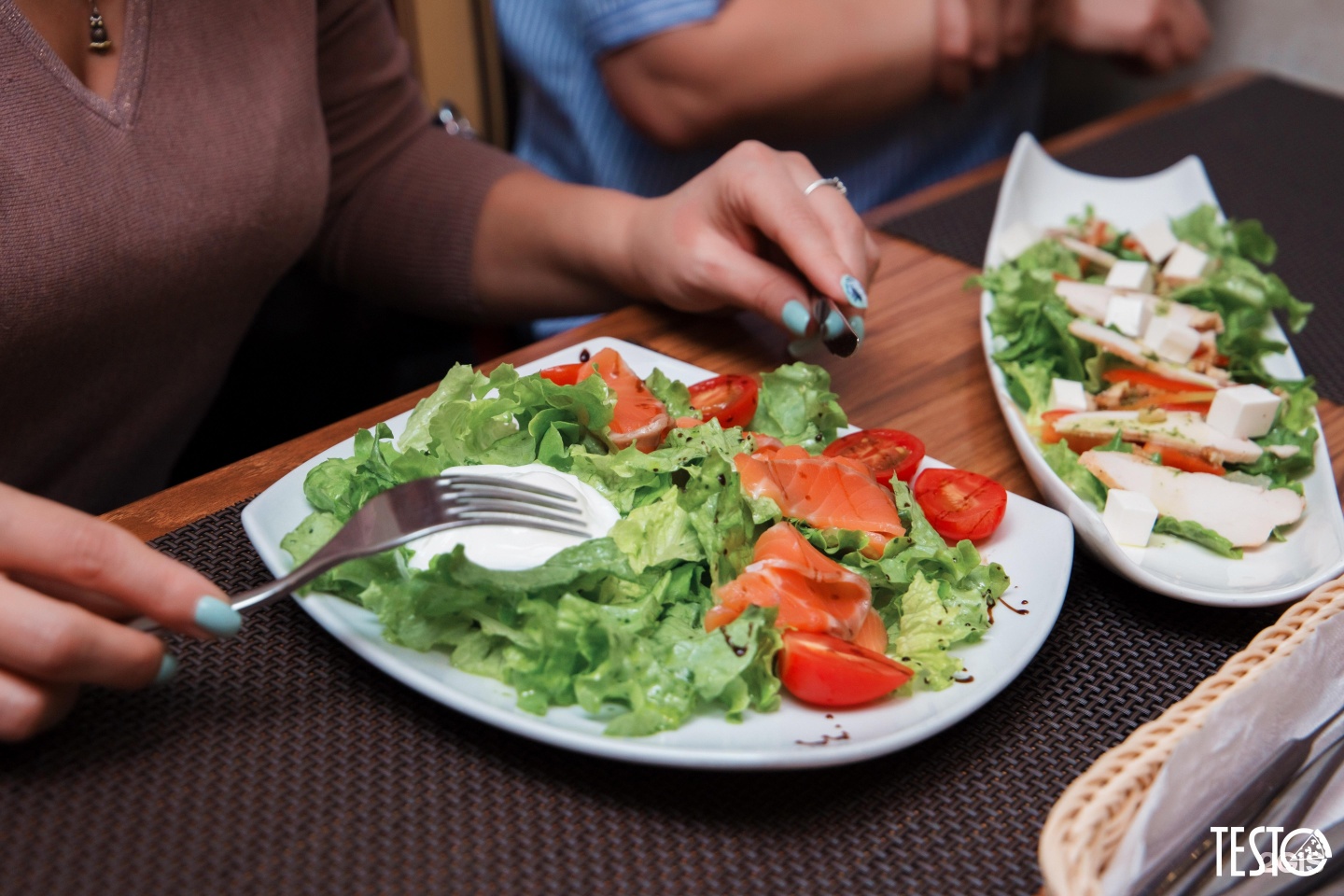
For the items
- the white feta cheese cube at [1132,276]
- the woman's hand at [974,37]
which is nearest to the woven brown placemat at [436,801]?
the white feta cheese cube at [1132,276]

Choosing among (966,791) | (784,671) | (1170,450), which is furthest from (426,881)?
(1170,450)

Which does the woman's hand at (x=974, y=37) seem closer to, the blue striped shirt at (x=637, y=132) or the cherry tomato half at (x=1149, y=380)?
the blue striped shirt at (x=637, y=132)

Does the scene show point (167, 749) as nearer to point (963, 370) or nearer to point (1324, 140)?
point (963, 370)

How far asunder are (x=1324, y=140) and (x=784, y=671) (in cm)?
196

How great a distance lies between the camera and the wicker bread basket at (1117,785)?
2.14 ft

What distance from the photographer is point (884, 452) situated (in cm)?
108

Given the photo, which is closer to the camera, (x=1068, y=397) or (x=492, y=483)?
(x=492, y=483)

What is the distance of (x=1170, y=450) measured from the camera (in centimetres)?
116

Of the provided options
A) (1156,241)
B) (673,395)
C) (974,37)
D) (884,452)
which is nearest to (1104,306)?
(1156,241)

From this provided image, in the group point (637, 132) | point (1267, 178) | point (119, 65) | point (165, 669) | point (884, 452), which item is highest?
point (119, 65)

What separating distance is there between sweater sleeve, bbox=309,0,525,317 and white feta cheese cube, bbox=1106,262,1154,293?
3.00 ft

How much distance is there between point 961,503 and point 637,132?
4.40ft

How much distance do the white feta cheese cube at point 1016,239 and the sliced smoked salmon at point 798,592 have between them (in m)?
0.86

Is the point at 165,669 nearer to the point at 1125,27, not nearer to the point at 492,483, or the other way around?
the point at 492,483
